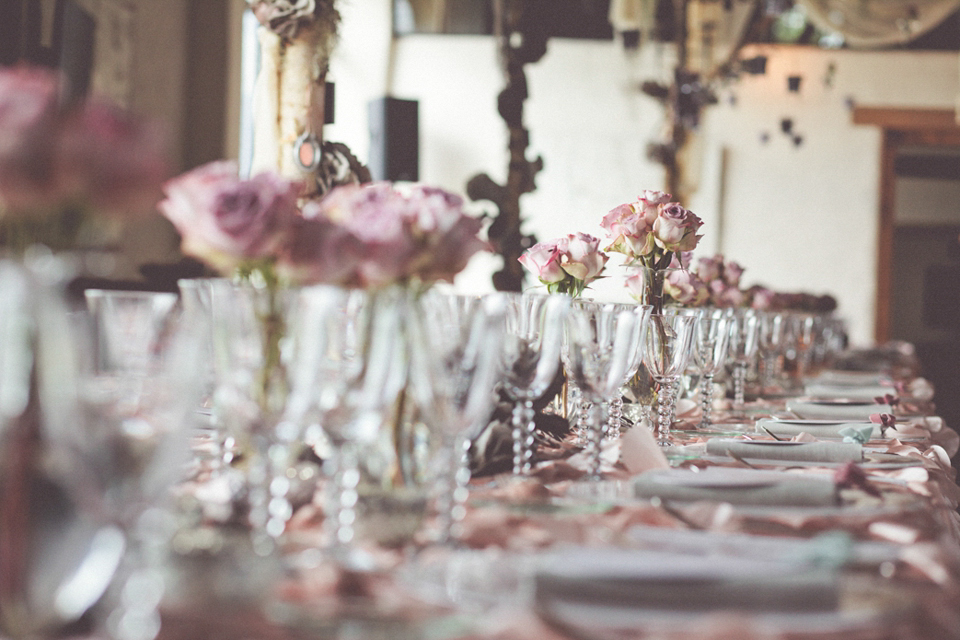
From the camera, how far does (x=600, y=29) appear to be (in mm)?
8555

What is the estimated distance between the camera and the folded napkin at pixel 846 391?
2.40 metres

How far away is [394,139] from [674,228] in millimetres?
1948

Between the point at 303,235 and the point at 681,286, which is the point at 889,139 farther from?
the point at 303,235

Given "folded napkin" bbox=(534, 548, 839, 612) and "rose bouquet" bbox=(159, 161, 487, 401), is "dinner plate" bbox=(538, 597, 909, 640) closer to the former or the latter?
"folded napkin" bbox=(534, 548, 839, 612)

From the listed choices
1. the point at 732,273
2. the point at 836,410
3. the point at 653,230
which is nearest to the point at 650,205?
the point at 653,230

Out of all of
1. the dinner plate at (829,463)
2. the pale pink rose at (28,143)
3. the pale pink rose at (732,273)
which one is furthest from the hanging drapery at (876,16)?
the pale pink rose at (28,143)

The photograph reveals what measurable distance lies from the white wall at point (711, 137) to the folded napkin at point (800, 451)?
7.18 metres

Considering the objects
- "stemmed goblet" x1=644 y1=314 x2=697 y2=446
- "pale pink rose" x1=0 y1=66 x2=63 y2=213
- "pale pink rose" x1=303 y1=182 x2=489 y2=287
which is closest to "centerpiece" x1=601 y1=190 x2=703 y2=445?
"stemmed goblet" x1=644 y1=314 x2=697 y2=446

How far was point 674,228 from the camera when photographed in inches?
71.4

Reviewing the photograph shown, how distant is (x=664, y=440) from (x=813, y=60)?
817cm

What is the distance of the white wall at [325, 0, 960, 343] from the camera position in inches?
339

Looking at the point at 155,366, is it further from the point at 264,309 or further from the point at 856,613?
the point at 856,613

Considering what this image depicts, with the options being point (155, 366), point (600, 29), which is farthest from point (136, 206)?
point (600, 29)

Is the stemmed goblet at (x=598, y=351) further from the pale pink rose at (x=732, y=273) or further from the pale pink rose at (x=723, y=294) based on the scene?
the pale pink rose at (x=732, y=273)
